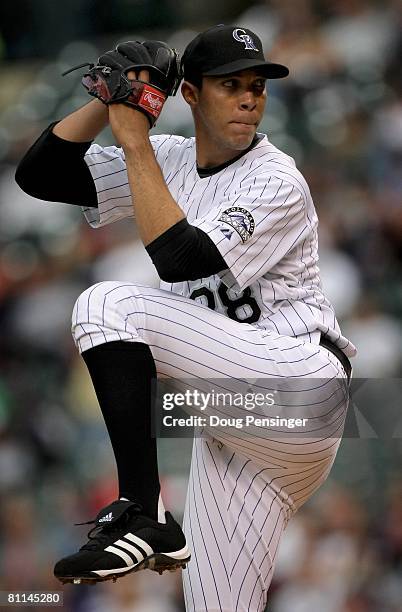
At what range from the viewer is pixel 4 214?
211 inches

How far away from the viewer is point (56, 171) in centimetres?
256

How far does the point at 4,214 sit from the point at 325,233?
1683 millimetres

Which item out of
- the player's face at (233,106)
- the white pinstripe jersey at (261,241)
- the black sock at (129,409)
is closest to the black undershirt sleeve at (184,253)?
the white pinstripe jersey at (261,241)

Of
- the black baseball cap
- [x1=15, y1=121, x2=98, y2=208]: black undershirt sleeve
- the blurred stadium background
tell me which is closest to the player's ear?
the black baseball cap

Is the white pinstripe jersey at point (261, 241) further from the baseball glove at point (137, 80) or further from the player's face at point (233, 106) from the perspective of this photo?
the baseball glove at point (137, 80)

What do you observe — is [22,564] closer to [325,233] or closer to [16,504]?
[16,504]

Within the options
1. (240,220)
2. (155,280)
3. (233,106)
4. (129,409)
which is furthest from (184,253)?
(155,280)

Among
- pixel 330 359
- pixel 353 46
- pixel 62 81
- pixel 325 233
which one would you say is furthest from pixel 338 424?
pixel 62 81

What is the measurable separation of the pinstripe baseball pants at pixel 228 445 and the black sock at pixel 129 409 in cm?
3

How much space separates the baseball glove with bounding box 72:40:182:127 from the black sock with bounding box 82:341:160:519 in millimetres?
496

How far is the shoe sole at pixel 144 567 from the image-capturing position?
201cm

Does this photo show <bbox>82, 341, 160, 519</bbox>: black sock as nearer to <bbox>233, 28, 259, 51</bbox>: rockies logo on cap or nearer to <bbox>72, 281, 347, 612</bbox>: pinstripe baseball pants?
<bbox>72, 281, 347, 612</bbox>: pinstripe baseball pants

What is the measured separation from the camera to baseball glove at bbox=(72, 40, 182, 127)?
2.20 meters

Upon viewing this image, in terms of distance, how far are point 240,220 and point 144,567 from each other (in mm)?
728
